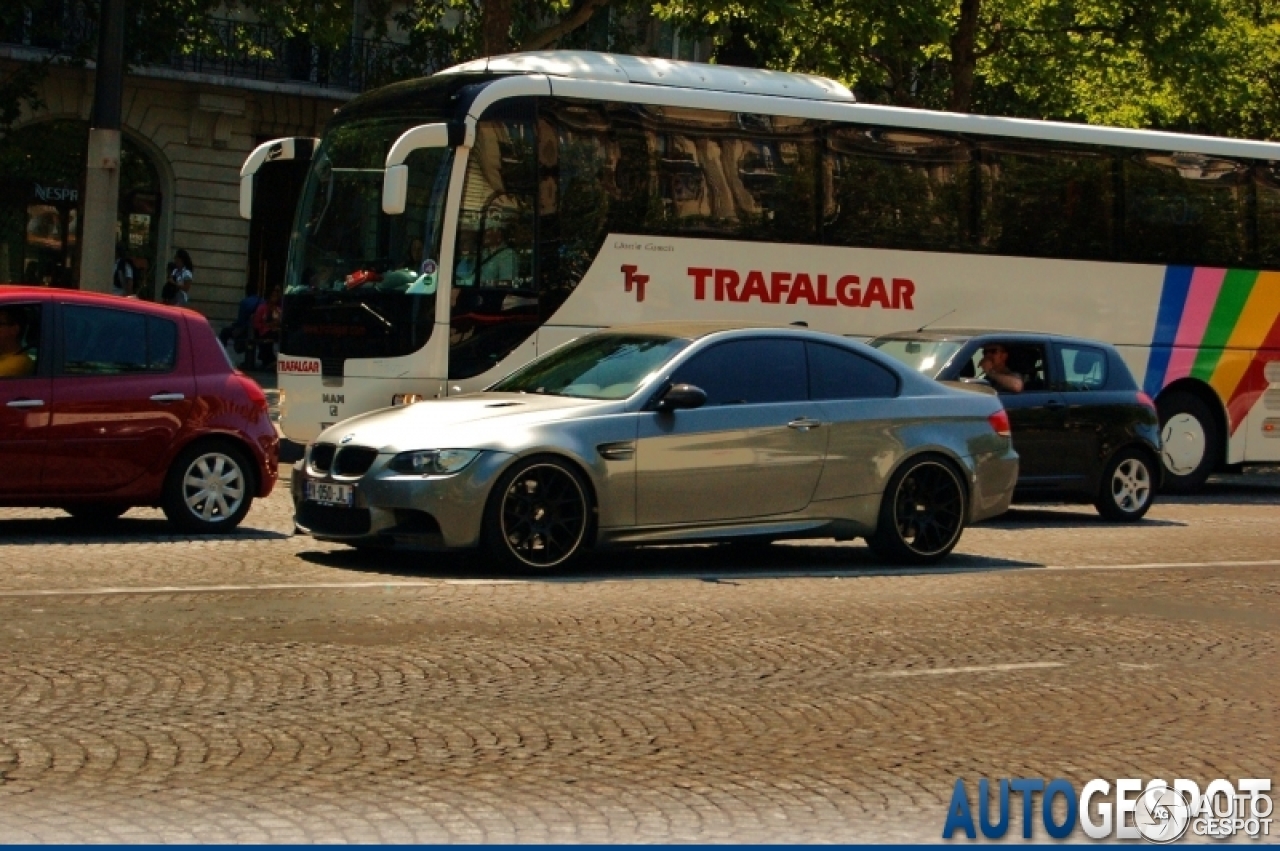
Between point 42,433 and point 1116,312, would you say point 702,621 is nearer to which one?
point 42,433

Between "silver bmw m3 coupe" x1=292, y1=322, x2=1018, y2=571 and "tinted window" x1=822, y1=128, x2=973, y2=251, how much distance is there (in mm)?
6893

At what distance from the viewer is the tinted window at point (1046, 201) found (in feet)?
70.1

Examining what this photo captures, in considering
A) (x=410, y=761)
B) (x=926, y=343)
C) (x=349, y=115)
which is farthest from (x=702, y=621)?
(x=349, y=115)

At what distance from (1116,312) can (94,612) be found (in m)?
14.6

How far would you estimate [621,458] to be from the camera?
38.5 ft

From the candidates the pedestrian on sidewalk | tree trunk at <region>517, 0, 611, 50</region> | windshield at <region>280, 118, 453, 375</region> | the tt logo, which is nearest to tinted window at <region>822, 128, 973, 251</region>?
the tt logo

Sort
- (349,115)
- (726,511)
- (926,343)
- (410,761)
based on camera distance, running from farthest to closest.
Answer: (349,115) < (926,343) < (726,511) < (410,761)

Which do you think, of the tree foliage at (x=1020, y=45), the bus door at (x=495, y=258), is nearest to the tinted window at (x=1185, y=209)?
the tree foliage at (x=1020, y=45)

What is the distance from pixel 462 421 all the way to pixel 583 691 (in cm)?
363

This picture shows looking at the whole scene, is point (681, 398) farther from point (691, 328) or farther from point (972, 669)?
point (972, 669)

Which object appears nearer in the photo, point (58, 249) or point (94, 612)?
point (94, 612)

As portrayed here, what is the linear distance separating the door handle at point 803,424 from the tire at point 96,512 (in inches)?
173

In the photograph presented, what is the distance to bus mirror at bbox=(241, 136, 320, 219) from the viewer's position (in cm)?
1925

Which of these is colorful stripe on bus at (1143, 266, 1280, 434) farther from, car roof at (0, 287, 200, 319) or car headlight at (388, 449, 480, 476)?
car headlight at (388, 449, 480, 476)
